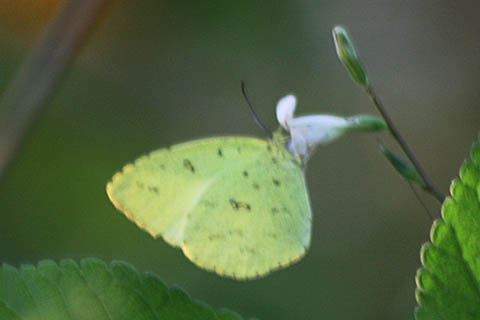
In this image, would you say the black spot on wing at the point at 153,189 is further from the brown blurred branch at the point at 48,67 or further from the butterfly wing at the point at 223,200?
the brown blurred branch at the point at 48,67

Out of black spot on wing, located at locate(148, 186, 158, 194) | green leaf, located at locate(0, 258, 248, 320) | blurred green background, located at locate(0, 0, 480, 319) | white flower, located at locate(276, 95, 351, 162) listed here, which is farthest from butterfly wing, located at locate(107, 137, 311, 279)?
blurred green background, located at locate(0, 0, 480, 319)

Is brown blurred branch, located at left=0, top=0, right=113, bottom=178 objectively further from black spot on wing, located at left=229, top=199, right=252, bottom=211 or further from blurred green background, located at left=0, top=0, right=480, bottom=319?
blurred green background, located at left=0, top=0, right=480, bottom=319

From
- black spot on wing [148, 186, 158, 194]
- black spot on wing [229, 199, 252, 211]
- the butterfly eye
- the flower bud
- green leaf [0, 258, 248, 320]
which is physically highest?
the flower bud

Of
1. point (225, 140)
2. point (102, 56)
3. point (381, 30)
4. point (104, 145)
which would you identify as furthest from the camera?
point (381, 30)

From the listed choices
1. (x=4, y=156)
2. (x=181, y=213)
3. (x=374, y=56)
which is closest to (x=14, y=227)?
(x=181, y=213)

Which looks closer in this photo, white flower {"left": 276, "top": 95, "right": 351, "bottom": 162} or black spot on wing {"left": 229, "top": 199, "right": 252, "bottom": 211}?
white flower {"left": 276, "top": 95, "right": 351, "bottom": 162}

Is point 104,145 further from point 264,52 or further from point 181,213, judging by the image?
point 181,213

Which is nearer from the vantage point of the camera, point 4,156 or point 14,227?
point 4,156
